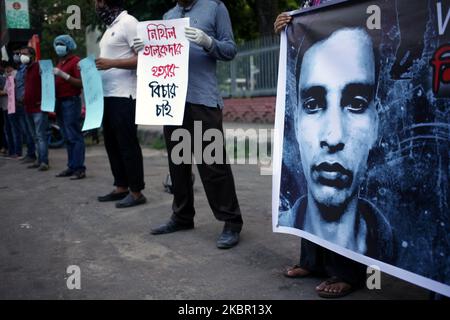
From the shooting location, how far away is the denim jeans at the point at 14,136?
895cm

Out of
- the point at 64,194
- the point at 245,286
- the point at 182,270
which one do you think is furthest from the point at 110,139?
the point at 245,286

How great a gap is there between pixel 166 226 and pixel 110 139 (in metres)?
1.38

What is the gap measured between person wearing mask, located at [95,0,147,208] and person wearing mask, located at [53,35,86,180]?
69.5 inches

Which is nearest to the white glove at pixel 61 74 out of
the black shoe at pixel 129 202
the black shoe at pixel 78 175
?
the black shoe at pixel 78 175

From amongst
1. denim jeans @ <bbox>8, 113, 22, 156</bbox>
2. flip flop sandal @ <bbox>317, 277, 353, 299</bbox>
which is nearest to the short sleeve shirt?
flip flop sandal @ <bbox>317, 277, 353, 299</bbox>

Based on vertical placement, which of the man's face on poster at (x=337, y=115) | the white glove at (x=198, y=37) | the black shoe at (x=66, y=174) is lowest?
the black shoe at (x=66, y=174)

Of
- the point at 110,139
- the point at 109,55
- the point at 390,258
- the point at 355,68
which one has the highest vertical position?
the point at 109,55

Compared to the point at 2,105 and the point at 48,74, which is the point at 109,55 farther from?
the point at 2,105

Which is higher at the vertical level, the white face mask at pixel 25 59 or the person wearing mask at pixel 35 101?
the white face mask at pixel 25 59

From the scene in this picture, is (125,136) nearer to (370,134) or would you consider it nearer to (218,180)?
(218,180)

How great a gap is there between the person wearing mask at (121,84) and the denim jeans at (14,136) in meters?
4.76

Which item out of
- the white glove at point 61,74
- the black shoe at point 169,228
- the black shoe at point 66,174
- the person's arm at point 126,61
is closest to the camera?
the black shoe at point 169,228

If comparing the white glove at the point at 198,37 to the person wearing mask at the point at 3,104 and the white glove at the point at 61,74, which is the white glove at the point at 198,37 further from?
the person wearing mask at the point at 3,104

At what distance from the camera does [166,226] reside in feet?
13.2
